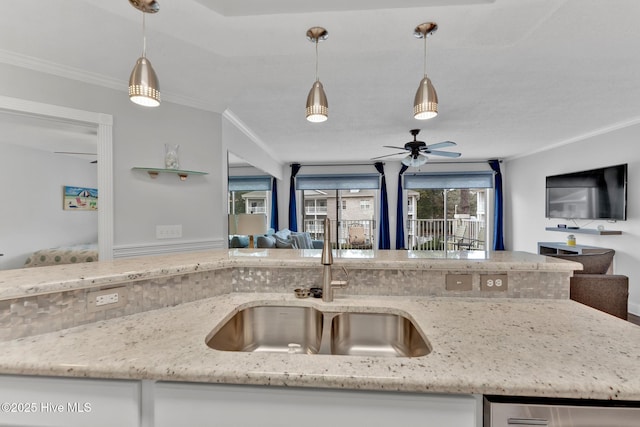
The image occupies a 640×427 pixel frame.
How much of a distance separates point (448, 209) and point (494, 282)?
5.74 metres

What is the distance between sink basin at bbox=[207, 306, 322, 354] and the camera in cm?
113

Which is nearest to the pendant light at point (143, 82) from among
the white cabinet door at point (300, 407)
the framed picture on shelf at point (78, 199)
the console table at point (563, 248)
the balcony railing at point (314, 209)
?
the white cabinet door at point (300, 407)

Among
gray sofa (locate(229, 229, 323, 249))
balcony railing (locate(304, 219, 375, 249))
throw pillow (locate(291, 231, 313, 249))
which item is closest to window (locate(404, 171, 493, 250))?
balcony railing (locate(304, 219, 375, 249))

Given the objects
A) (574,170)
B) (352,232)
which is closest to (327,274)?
(574,170)

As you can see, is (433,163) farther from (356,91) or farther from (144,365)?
(144,365)

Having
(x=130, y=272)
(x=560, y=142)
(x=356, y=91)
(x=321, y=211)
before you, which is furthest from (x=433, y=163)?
(x=130, y=272)

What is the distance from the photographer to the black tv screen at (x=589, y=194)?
11.2ft

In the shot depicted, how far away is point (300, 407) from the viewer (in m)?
0.66

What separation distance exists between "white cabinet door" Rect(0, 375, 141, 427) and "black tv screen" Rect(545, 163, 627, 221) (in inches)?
198

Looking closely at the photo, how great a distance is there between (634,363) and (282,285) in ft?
3.68

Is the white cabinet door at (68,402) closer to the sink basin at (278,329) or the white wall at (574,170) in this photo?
the sink basin at (278,329)

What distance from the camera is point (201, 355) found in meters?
0.72

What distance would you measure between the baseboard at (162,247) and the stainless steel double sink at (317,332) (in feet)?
5.73

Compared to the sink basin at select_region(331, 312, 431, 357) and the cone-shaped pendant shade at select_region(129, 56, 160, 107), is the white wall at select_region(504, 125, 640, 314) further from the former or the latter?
the cone-shaped pendant shade at select_region(129, 56, 160, 107)
